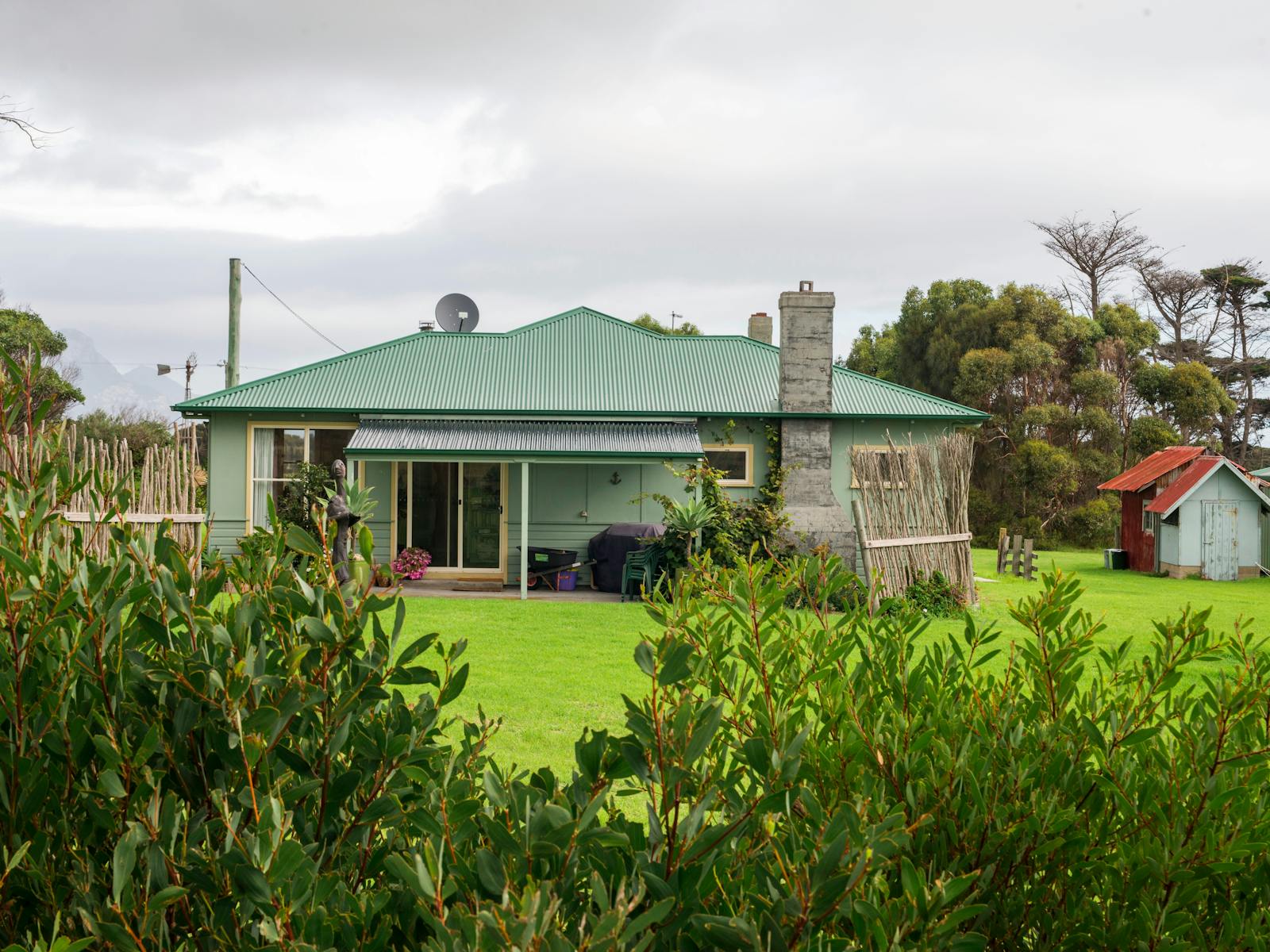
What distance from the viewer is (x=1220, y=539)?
2075cm

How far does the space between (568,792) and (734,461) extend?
17.6m

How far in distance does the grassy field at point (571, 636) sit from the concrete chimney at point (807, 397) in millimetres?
3471

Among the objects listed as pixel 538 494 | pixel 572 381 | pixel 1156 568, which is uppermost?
pixel 572 381

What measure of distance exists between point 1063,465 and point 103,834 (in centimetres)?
3062

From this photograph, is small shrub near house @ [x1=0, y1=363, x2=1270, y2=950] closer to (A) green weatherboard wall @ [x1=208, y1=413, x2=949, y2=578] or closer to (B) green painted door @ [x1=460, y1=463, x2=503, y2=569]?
(A) green weatherboard wall @ [x1=208, y1=413, x2=949, y2=578]

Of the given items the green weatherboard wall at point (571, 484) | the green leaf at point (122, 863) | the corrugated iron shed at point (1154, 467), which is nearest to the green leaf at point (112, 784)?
the green leaf at point (122, 863)

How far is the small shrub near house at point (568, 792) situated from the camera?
141cm

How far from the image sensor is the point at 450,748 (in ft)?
6.39

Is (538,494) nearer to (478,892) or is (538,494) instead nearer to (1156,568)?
(1156,568)

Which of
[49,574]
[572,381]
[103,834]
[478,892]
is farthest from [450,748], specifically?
[572,381]

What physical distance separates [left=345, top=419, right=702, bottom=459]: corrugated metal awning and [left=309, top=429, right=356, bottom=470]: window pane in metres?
0.94

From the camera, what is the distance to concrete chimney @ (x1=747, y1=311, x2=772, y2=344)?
24312 millimetres

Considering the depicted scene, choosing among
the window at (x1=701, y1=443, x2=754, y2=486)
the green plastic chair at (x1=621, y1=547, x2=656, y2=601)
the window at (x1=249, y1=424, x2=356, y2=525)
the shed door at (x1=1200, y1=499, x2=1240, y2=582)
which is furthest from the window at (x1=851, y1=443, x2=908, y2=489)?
the window at (x1=249, y1=424, x2=356, y2=525)

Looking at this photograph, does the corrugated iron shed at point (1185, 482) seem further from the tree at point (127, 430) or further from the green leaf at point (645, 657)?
the tree at point (127, 430)
